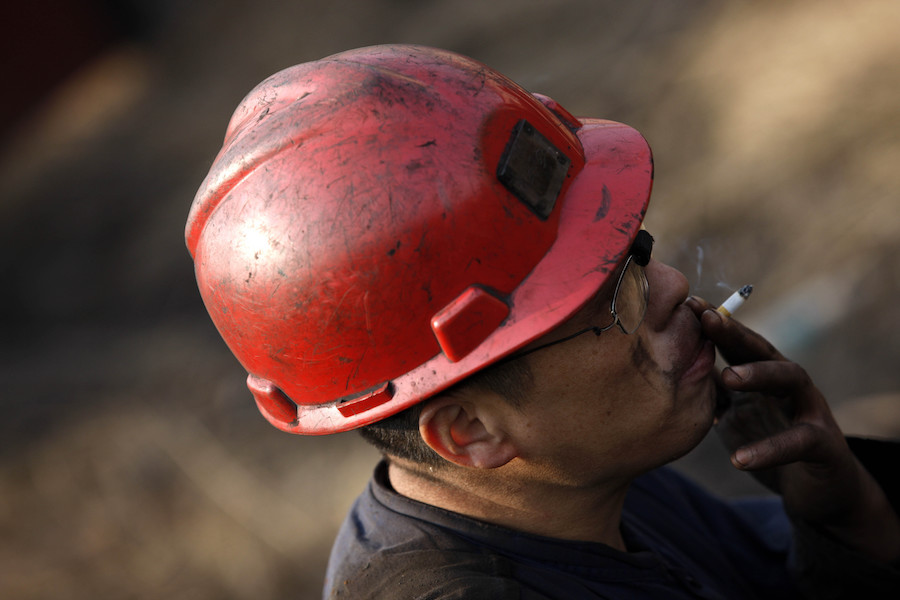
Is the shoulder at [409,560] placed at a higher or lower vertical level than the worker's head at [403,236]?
lower

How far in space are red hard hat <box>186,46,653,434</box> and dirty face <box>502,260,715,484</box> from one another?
18cm

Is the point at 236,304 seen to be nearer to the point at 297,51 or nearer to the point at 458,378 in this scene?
the point at 458,378

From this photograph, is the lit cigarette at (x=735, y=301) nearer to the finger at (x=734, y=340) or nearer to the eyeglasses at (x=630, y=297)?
the finger at (x=734, y=340)

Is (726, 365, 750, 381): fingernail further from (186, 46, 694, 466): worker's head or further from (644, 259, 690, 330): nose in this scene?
(186, 46, 694, 466): worker's head

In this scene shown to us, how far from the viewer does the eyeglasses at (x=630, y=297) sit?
1754 millimetres

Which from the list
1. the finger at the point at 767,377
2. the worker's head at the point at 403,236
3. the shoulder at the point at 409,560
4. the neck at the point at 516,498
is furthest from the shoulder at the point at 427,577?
the finger at the point at 767,377

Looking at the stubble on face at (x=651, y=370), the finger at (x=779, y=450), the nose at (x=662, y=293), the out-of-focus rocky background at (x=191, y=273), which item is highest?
the nose at (x=662, y=293)

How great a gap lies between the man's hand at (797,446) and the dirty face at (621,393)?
4.6 inches

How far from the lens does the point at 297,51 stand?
9.32 metres

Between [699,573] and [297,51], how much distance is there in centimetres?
865

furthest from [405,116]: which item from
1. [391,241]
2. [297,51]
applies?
[297,51]

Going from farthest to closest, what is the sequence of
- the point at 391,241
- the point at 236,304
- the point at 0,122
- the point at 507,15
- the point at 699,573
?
1. the point at 0,122
2. the point at 507,15
3. the point at 699,573
4. the point at 236,304
5. the point at 391,241

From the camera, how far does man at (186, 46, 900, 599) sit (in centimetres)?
158

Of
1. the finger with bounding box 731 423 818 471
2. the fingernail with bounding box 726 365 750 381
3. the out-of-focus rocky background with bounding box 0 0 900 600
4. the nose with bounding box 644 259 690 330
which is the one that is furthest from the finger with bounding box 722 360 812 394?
the out-of-focus rocky background with bounding box 0 0 900 600
